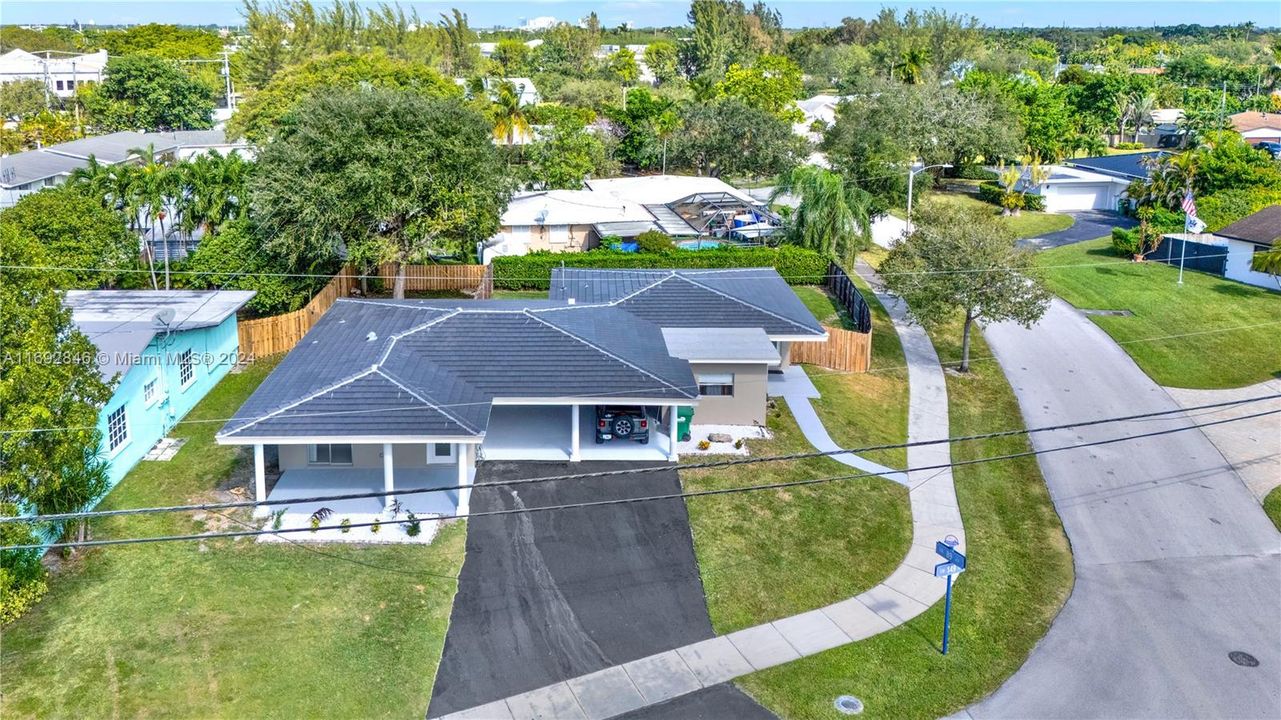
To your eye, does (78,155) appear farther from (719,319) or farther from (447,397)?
(447,397)

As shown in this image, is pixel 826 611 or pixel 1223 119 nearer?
pixel 826 611

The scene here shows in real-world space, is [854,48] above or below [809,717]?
above

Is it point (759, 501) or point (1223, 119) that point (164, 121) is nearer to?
point (759, 501)

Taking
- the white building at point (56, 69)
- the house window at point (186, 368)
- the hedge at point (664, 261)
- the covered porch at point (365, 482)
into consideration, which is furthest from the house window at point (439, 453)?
the white building at point (56, 69)

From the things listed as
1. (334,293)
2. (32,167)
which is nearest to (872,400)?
(334,293)

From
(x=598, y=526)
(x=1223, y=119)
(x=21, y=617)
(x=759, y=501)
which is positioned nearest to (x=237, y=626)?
(x=21, y=617)

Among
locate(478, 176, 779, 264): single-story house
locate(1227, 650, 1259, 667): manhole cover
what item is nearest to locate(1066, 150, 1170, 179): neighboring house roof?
locate(478, 176, 779, 264): single-story house

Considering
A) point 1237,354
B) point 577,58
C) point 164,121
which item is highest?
point 577,58
